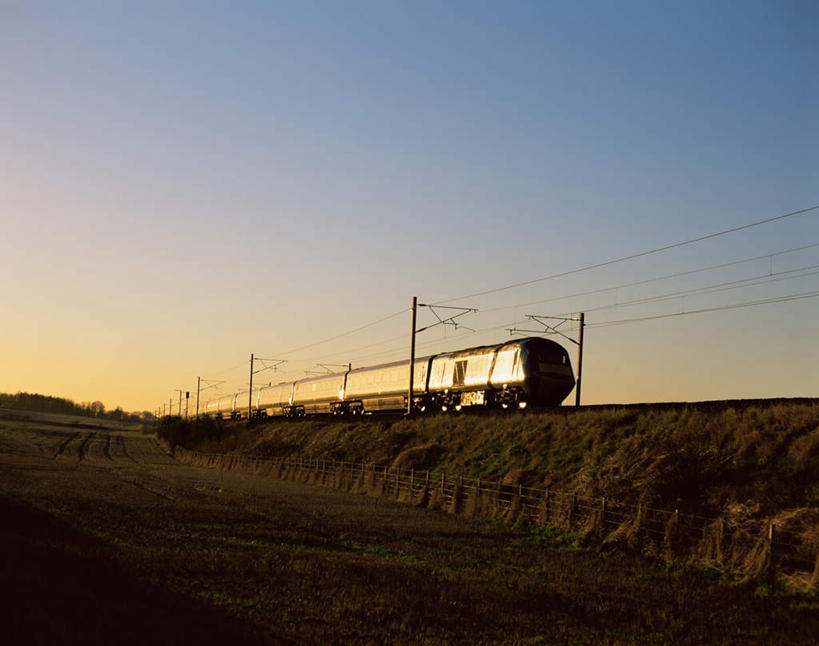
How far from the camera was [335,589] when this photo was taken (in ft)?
47.5

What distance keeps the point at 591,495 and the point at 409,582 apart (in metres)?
10.7

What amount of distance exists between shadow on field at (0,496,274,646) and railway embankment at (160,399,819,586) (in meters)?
12.0

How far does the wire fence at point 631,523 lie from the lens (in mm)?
16859

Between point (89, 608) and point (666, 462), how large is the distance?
17.0m

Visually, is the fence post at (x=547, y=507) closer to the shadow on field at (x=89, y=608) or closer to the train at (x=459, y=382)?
the train at (x=459, y=382)

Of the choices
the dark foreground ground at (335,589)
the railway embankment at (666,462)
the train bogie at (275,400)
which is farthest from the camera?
the train bogie at (275,400)

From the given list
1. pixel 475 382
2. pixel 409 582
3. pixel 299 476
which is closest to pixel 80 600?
pixel 409 582

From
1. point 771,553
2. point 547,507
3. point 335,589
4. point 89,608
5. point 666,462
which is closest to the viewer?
point 89,608

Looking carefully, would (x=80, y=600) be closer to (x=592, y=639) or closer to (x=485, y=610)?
(x=485, y=610)

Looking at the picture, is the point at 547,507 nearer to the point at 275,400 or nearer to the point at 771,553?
the point at 771,553

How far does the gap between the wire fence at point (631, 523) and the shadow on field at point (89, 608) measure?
11732mm

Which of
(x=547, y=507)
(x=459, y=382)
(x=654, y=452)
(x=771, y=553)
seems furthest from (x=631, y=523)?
(x=459, y=382)

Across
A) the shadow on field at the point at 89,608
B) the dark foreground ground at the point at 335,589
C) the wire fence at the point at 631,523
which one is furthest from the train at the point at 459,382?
the shadow on field at the point at 89,608

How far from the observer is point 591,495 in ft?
80.4
